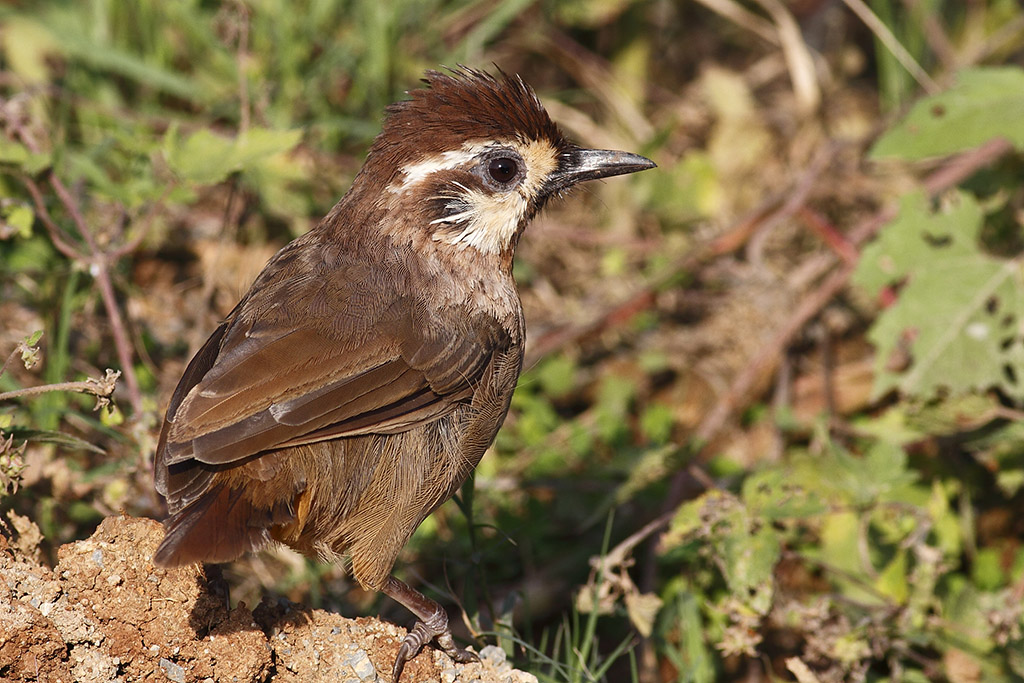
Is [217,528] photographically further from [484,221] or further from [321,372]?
[484,221]

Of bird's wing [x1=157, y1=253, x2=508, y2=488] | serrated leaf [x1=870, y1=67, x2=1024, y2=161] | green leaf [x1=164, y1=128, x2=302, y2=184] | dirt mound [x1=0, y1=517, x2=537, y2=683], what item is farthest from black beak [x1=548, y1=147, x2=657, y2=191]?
dirt mound [x1=0, y1=517, x2=537, y2=683]

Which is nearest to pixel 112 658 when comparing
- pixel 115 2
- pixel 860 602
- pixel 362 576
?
pixel 362 576

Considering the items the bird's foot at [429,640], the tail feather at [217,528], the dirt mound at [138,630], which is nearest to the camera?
the tail feather at [217,528]

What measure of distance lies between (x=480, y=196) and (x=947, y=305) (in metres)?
2.05

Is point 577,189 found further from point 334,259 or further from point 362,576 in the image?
point 362,576

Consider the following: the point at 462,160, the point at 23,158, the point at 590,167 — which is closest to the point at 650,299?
the point at 590,167

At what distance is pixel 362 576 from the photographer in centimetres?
350

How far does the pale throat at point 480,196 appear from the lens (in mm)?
3943

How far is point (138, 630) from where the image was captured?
124 inches

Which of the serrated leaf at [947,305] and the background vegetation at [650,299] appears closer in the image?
the background vegetation at [650,299]

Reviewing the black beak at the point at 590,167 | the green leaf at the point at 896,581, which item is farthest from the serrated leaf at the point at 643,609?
the black beak at the point at 590,167

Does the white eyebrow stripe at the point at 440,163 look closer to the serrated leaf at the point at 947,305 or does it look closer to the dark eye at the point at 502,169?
the dark eye at the point at 502,169

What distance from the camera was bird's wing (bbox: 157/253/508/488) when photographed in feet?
10.6

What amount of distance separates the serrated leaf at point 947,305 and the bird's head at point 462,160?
1682 mm
